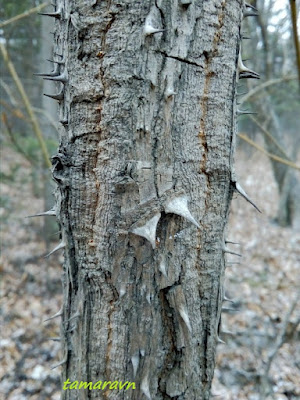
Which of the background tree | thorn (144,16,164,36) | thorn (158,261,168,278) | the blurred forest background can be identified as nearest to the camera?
thorn (144,16,164,36)

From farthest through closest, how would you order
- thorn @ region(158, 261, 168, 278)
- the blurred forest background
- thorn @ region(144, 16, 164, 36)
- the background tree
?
1. the background tree
2. the blurred forest background
3. thorn @ region(158, 261, 168, 278)
4. thorn @ region(144, 16, 164, 36)

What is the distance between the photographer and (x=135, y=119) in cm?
88

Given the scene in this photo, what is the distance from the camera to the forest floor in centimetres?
279

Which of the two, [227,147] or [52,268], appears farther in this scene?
[52,268]

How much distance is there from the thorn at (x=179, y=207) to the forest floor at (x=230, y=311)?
110 cm

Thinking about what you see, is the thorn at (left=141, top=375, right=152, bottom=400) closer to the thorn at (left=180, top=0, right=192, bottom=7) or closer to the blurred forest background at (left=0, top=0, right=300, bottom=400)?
the thorn at (left=180, top=0, right=192, bottom=7)

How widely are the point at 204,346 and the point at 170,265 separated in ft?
1.16

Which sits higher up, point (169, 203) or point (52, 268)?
point (169, 203)

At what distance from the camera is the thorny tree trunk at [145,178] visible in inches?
34.2

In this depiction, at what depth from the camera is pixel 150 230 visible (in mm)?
881

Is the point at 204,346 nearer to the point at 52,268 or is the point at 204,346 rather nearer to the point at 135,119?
the point at 135,119

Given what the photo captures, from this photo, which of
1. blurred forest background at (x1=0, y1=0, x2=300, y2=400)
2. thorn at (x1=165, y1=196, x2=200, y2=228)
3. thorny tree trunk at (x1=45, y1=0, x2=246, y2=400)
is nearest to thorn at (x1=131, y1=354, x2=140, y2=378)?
thorny tree trunk at (x1=45, y1=0, x2=246, y2=400)

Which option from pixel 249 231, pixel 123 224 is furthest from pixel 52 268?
pixel 123 224

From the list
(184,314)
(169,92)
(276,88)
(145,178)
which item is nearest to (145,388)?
(184,314)
